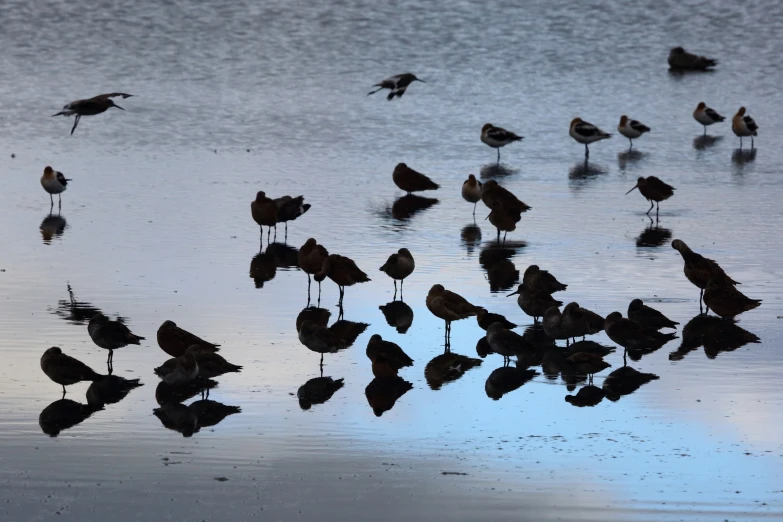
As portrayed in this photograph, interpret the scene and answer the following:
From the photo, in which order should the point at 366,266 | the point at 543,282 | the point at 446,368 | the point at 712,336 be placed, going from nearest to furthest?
the point at 446,368
the point at 712,336
the point at 543,282
the point at 366,266

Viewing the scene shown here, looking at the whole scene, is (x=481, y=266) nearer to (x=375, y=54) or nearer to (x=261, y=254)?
(x=261, y=254)

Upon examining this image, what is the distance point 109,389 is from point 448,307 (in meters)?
3.59

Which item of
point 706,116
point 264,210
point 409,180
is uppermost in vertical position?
point 264,210

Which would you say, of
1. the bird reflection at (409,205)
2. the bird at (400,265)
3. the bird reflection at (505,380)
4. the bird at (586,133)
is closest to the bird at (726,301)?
the bird reflection at (505,380)

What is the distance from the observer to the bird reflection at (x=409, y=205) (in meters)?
21.2

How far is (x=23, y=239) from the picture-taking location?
60.3ft

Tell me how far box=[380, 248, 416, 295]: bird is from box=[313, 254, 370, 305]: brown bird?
281 mm

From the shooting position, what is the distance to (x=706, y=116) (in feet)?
105

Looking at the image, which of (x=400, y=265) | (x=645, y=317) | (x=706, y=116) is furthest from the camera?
(x=706, y=116)

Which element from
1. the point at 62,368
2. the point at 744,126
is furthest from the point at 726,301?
the point at 744,126

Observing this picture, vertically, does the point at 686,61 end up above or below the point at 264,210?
below

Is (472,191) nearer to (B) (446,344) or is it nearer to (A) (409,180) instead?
(A) (409,180)

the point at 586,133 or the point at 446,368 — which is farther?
the point at 586,133

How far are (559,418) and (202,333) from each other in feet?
13.5
